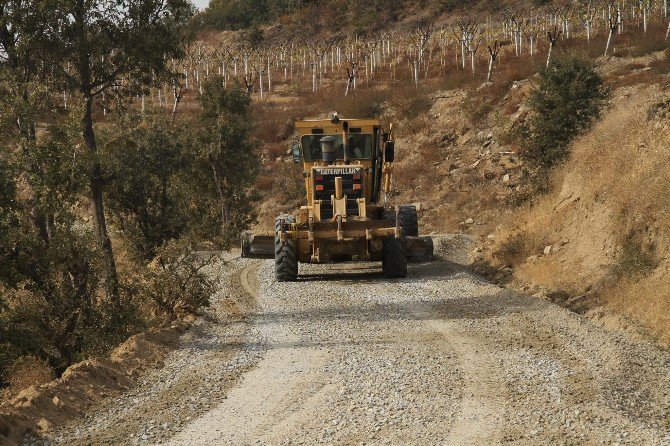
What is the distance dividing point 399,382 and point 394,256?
9.05m

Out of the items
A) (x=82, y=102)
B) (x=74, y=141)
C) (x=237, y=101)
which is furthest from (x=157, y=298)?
(x=237, y=101)

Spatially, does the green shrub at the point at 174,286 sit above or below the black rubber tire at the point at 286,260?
above

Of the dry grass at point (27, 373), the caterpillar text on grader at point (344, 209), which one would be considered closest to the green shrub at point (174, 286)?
the dry grass at point (27, 373)

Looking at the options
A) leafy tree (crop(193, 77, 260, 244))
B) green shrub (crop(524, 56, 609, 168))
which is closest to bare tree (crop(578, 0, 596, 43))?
green shrub (crop(524, 56, 609, 168))

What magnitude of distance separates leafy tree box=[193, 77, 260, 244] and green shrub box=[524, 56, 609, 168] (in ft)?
40.5

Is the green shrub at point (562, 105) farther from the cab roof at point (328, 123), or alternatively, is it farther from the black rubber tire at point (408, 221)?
the cab roof at point (328, 123)

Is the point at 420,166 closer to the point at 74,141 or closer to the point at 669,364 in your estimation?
the point at 74,141

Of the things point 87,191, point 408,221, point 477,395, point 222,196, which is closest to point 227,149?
point 222,196

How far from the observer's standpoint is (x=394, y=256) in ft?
60.4

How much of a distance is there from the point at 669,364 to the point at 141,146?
21775 mm

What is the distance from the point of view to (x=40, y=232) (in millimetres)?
15594

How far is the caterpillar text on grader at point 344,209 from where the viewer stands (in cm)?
1823

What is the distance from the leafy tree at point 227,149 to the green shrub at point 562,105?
12359mm

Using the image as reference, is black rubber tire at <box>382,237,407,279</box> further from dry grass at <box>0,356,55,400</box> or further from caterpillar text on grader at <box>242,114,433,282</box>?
dry grass at <box>0,356,55,400</box>
